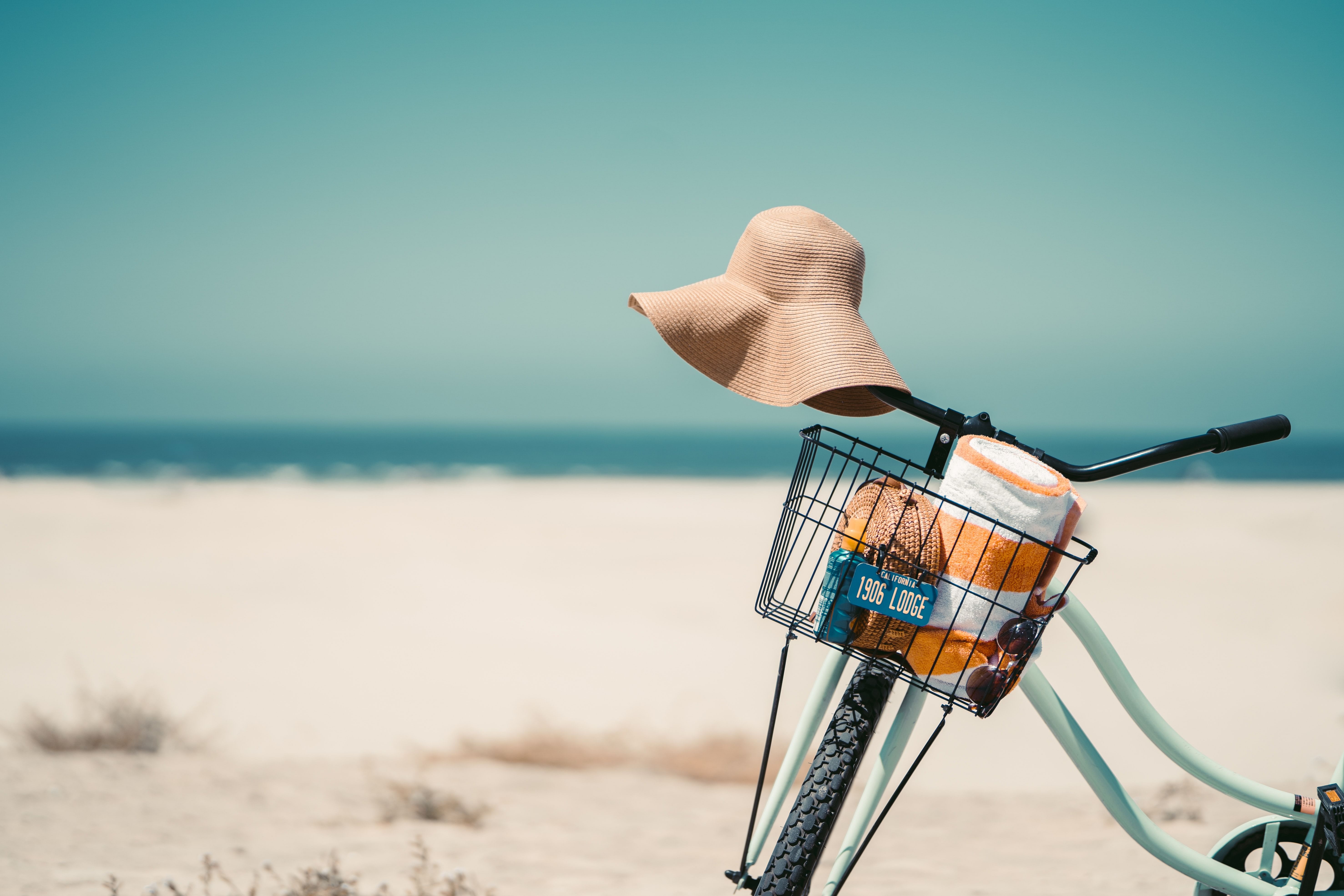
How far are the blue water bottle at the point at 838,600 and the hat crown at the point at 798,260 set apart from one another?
1.78 ft

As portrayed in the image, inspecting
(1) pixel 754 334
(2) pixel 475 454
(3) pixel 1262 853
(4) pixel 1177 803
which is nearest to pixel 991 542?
(1) pixel 754 334

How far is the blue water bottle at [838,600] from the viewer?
69.2 inches

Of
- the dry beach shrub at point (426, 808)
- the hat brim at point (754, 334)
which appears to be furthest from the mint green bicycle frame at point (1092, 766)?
the dry beach shrub at point (426, 808)

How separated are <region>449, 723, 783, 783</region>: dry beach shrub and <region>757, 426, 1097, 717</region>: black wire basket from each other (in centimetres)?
372

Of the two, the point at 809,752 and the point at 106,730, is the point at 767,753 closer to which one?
the point at 809,752

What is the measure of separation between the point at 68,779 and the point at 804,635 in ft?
14.5

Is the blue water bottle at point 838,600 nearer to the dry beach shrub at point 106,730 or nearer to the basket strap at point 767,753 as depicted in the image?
the basket strap at point 767,753

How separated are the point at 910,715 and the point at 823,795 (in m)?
0.26

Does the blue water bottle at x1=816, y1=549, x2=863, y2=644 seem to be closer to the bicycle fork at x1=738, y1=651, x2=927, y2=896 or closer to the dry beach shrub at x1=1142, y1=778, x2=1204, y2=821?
the bicycle fork at x1=738, y1=651, x2=927, y2=896

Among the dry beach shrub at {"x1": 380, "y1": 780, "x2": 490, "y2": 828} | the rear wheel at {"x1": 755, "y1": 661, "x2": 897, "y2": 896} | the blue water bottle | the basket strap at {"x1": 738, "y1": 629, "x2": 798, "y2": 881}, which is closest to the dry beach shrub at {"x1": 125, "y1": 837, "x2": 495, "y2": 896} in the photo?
the dry beach shrub at {"x1": 380, "y1": 780, "x2": 490, "y2": 828}

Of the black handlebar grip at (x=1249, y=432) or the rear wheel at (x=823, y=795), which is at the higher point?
the black handlebar grip at (x=1249, y=432)

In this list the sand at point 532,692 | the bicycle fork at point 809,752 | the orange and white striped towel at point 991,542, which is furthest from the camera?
the sand at point 532,692

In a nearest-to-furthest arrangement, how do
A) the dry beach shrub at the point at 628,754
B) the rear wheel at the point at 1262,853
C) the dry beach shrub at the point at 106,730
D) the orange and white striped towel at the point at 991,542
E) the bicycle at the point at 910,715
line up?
the orange and white striped towel at the point at 991,542
the bicycle at the point at 910,715
the rear wheel at the point at 1262,853
the dry beach shrub at the point at 106,730
the dry beach shrub at the point at 628,754

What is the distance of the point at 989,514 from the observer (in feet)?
5.74
